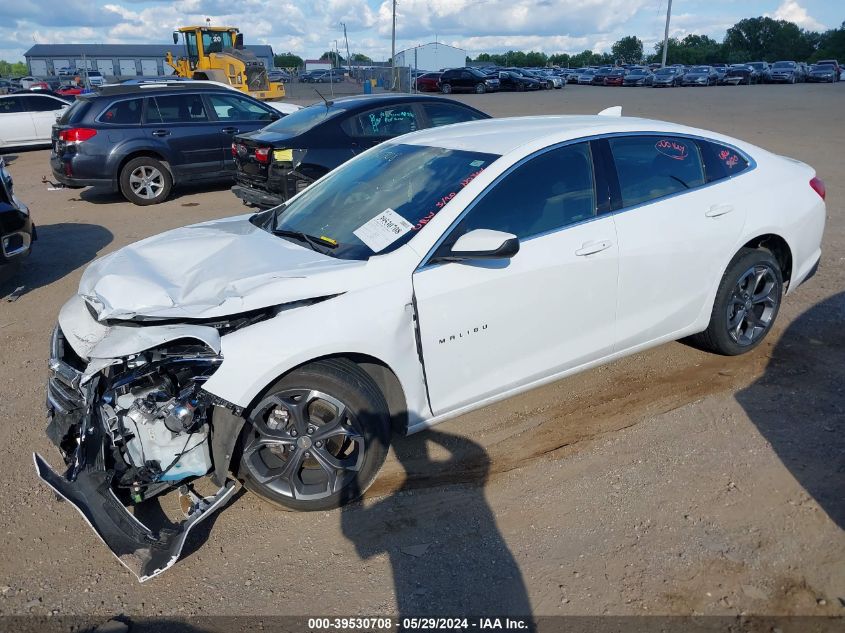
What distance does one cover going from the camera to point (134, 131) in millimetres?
10375

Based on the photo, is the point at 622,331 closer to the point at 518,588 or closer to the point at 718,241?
the point at 718,241

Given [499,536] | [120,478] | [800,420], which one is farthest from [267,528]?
[800,420]

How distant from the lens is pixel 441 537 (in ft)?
10.5

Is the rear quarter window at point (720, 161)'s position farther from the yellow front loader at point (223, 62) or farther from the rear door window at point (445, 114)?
the yellow front loader at point (223, 62)

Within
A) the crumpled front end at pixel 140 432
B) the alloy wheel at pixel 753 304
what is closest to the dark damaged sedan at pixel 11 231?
the crumpled front end at pixel 140 432

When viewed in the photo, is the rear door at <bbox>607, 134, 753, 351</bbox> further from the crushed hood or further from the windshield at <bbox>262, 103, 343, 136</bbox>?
the windshield at <bbox>262, 103, 343, 136</bbox>

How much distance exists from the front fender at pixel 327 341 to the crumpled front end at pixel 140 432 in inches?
3.9

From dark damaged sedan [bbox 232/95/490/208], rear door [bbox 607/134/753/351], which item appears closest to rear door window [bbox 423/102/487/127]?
dark damaged sedan [bbox 232/95/490/208]

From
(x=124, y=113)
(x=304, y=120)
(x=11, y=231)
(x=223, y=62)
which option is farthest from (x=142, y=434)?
(x=223, y=62)

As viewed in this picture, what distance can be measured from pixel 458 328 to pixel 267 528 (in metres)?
1.33

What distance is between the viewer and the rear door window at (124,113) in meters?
10.3

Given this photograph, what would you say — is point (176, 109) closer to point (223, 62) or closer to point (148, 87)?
point (148, 87)

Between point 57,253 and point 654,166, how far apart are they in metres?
6.96

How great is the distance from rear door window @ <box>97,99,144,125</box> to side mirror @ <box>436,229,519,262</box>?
8.84 meters
